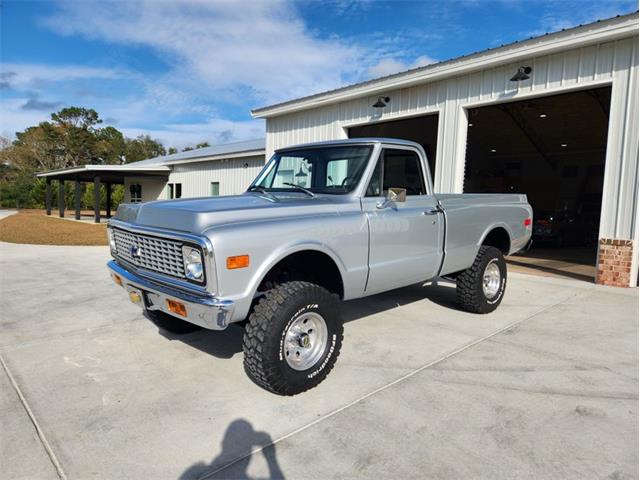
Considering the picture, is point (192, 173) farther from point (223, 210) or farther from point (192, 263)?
point (192, 263)

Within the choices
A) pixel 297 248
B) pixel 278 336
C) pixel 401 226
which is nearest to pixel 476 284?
pixel 401 226

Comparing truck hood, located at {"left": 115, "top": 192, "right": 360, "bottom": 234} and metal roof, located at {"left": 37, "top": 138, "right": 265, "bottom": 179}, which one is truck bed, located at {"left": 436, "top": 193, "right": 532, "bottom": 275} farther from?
metal roof, located at {"left": 37, "top": 138, "right": 265, "bottom": 179}

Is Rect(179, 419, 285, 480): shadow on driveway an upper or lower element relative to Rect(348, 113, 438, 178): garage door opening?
lower

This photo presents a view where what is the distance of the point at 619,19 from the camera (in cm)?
676

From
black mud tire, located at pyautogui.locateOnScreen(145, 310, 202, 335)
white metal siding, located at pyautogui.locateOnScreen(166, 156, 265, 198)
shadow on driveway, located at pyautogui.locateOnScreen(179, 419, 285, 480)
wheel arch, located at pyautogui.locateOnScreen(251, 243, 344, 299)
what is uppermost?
white metal siding, located at pyautogui.locateOnScreen(166, 156, 265, 198)

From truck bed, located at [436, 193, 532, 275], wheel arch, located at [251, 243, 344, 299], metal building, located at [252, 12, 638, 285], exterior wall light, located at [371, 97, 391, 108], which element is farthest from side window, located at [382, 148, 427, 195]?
exterior wall light, located at [371, 97, 391, 108]

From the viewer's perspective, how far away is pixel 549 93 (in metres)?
8.02

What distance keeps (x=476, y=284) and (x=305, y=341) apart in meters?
2.79

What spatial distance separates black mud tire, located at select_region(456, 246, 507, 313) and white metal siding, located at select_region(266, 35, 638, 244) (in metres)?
3.20

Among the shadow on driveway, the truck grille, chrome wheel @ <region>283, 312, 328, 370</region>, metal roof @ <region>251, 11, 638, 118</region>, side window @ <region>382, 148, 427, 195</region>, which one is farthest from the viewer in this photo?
metal roof @ <region>251, 11, 638, 118</region>

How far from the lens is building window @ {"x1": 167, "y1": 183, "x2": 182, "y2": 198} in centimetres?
2442

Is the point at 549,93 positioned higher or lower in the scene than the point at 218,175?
higher

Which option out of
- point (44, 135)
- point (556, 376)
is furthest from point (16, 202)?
point (556, 376)

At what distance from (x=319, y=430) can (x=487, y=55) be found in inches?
311
